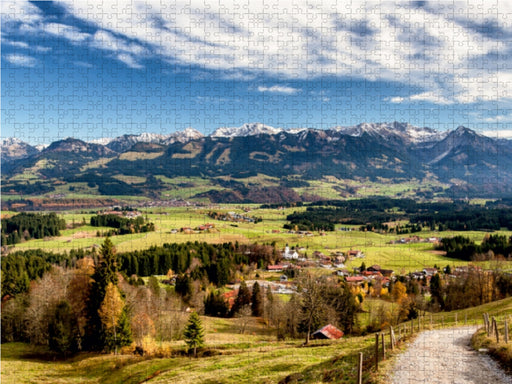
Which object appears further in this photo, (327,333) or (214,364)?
(327,333)

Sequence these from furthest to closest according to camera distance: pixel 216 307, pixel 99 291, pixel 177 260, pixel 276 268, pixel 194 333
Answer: pixel 276 268, pixel 177 260, pixel 216 307, pixel 99 291, pixel 194 333

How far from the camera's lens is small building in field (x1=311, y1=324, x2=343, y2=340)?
47.1m

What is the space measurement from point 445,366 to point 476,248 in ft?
349

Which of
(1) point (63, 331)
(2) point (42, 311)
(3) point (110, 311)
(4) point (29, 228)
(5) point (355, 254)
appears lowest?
(5) point (355, 254)

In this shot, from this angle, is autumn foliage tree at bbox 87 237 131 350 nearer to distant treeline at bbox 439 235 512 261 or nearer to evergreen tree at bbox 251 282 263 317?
evergreen tree at bbox 251 282 263 317

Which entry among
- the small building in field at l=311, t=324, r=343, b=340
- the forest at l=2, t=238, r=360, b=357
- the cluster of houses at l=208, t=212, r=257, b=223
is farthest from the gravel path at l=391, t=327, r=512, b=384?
the cluster of houses at l=208, t=212, r=257, b=223

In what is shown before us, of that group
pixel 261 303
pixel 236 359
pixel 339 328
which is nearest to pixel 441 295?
pixel 339 328

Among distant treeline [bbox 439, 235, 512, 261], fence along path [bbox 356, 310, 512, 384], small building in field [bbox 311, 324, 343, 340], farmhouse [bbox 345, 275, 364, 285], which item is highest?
fence along path [bbox 356, 310, 512, 384]

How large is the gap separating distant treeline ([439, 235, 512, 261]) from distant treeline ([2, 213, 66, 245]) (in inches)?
5540

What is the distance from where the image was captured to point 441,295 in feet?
226

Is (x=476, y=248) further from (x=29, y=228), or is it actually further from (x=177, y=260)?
(x=29, y=228)

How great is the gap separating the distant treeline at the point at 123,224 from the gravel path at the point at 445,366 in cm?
13757

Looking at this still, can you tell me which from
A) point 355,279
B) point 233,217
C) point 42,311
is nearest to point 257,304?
point 355,279

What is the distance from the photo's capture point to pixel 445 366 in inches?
572
